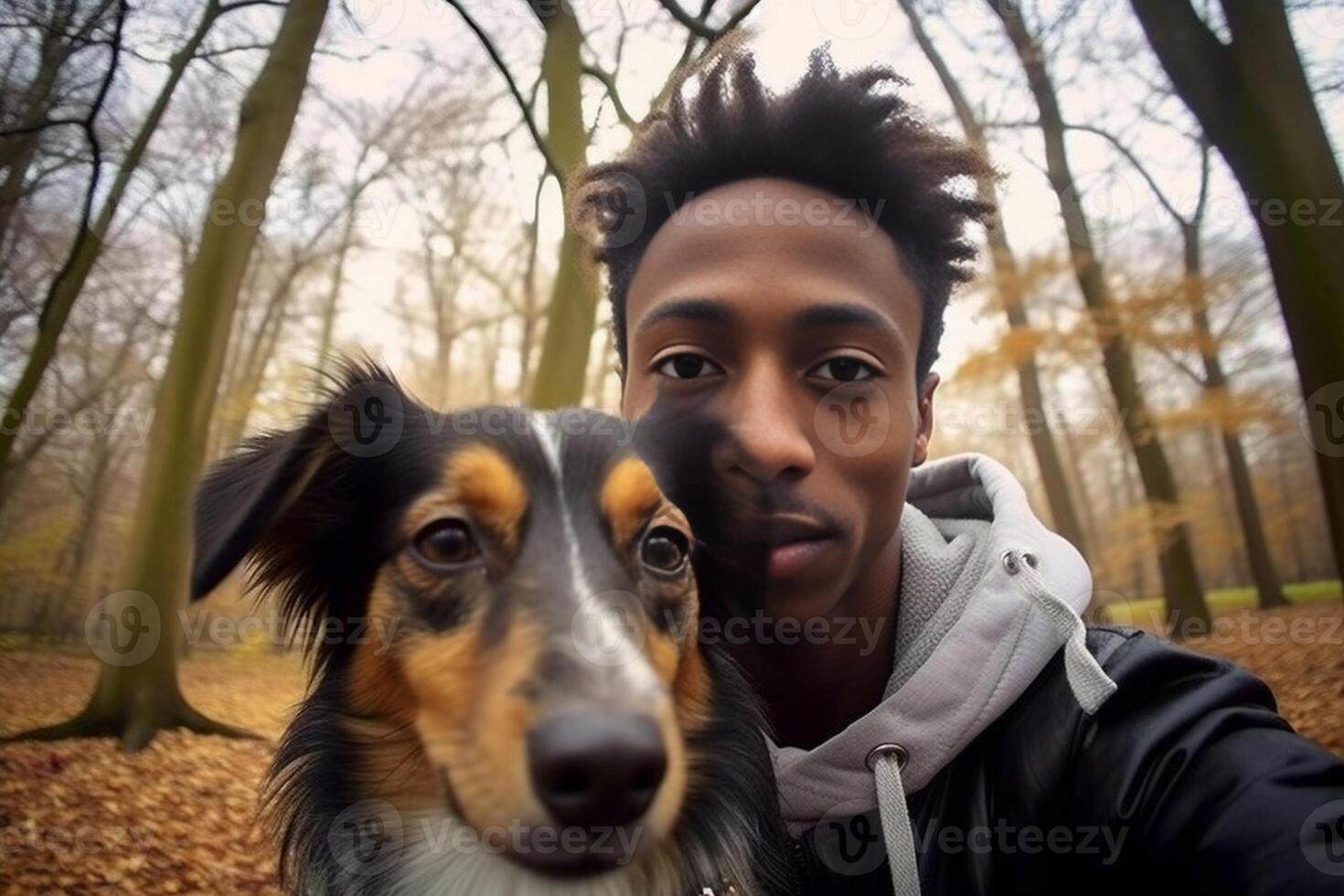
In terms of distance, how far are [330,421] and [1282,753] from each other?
2144 millimetres

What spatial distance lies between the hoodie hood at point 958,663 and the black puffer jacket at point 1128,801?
87mm

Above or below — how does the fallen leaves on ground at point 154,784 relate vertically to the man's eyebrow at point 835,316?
below

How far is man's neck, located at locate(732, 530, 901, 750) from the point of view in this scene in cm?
231

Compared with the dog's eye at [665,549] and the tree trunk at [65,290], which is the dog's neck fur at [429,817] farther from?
the tree trunk at [65,290]

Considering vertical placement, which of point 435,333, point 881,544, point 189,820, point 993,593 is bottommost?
point 189,820

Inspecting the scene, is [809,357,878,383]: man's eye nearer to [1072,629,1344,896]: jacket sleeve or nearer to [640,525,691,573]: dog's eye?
[640,525,691,573]: dog's eye

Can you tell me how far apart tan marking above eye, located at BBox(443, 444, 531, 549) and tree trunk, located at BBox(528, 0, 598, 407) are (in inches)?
96.3

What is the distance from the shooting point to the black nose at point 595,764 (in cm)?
124

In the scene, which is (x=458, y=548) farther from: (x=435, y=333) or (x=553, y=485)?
(x=435, y=333)

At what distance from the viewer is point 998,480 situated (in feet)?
8.32

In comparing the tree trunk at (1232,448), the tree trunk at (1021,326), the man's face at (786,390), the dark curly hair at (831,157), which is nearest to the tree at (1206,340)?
the tree trunk at (1232,448)

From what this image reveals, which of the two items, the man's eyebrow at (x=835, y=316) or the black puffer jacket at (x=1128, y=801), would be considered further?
the man's eyebrow at (x=835, y=316)

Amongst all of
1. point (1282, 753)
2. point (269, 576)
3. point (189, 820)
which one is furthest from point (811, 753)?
point (189, 820)

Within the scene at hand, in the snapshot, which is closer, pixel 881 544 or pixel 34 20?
pixel 881 544
